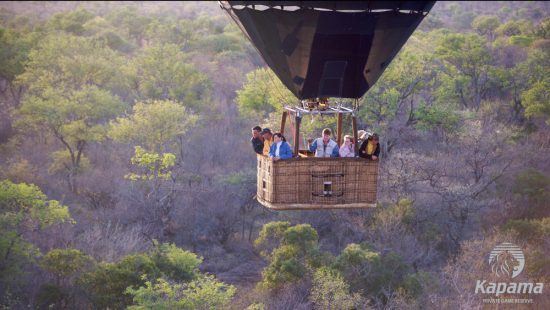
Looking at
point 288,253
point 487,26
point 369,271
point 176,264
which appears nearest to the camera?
point 176,264

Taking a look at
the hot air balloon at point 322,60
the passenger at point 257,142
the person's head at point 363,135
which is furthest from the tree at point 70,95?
the person's head at point 363,135

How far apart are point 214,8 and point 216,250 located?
4905cm

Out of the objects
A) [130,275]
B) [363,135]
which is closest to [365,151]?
[363,135]

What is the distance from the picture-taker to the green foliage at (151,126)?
27.0 meters

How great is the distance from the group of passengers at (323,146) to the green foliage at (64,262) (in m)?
11.2

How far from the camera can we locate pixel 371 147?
31.8ft

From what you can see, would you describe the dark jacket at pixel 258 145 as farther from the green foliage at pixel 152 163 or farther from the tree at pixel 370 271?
the green foliage at pixel 152 163

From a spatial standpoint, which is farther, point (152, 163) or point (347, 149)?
point (152, 163)

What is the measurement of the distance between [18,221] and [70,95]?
30.7 ft

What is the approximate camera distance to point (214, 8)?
235ft

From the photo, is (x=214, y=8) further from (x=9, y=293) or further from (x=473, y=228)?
(x=9, y=293)

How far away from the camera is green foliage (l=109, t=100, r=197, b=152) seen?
1062 inches

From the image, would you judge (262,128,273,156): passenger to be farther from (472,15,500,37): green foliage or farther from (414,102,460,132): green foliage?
(472,15,500,37): green foliage

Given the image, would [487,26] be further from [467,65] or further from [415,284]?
[415,284]
